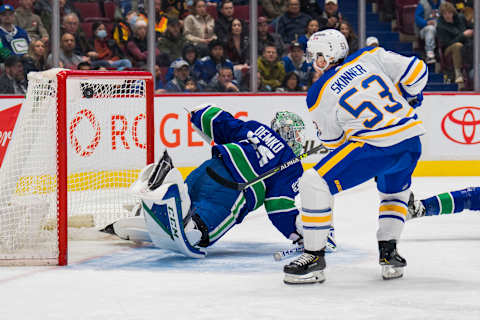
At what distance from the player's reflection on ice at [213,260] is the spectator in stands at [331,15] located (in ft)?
14.6

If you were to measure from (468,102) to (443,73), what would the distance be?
0.70m

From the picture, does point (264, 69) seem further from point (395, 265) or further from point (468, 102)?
point (395, 265)

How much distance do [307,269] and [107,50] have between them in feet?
16.4

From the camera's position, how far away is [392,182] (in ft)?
12.8

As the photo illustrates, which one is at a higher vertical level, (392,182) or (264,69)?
(264,69)

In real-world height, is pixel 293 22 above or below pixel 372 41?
above

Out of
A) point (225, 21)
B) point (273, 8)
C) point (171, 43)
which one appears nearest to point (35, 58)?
point (171, 43)

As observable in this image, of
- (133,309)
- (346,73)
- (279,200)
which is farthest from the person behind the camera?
(279,200)

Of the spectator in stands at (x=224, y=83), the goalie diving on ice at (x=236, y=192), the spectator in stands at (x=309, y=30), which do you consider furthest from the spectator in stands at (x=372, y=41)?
the goalie diving on ice at (x=236, y=192)

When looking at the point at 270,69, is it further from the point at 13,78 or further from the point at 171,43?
the point at 13,78

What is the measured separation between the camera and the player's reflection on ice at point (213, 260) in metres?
4.22

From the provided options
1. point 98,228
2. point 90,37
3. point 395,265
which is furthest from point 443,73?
→ point 395,265

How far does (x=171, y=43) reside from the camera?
8398mm

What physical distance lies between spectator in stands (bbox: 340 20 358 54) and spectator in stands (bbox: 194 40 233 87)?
1135 millimetres
